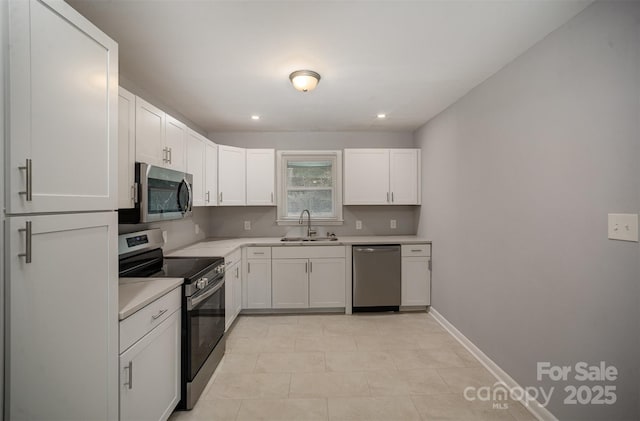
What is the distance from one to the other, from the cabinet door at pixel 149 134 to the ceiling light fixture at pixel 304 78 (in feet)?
3.51

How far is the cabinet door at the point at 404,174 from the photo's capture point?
13.2 ft

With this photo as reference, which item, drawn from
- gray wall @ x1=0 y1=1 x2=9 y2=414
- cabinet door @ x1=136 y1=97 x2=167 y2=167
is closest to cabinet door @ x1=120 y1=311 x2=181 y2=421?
gray wall @ x1=0 y1=1 x2=9 y2=414

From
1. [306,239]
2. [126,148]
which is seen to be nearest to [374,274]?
[306,239]

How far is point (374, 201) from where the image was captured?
4035mm

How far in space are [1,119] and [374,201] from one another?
3605 mm

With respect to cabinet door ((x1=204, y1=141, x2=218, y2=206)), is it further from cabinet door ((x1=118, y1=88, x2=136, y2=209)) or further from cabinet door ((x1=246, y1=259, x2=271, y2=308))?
cabinet door ((x1=118, y1=88, x2=136, y2=209))

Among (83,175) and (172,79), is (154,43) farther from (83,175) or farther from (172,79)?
(83,175)

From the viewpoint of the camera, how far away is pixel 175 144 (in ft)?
8.27

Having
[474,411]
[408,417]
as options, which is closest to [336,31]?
[408,417]

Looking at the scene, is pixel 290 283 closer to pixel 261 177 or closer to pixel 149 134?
pixel 261 177

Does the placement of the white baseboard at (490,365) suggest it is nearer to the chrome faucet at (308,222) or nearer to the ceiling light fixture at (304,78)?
the chrome faucet at (308,222)

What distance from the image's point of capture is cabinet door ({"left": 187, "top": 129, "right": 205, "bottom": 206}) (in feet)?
9.38

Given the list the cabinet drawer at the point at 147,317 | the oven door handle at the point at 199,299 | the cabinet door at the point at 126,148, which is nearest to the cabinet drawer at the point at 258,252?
the oven door handle at the point at 199,299

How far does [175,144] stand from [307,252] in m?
1.92
